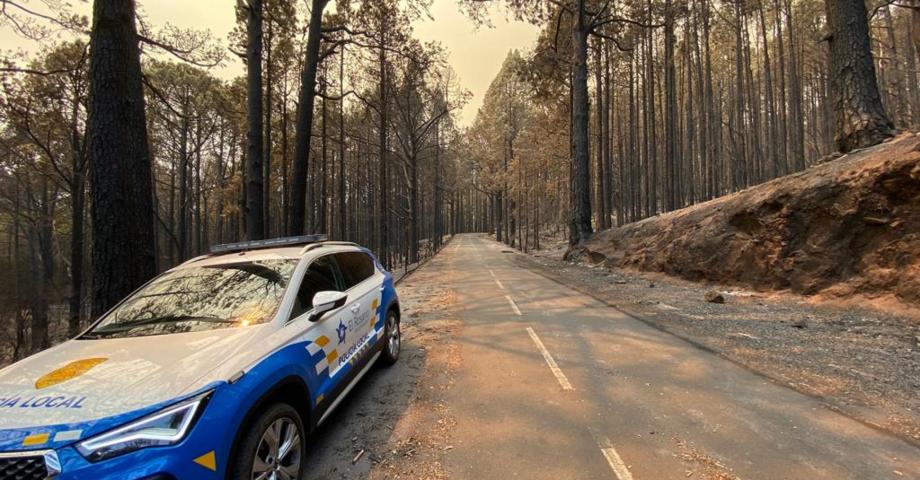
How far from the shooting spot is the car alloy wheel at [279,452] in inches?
107

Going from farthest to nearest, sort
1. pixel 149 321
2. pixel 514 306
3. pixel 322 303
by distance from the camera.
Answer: pixel 514 306, pixel 322 303, pixel 149 321

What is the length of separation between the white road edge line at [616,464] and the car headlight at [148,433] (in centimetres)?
278

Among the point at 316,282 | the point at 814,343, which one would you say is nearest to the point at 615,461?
the point at 316,282

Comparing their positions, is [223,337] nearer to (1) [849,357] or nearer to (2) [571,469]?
(2) [571,469]

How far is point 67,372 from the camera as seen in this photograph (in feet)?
8.63

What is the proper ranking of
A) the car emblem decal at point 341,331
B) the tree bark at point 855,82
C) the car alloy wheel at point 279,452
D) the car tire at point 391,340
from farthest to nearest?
the tree bark at point 855,82, the car tire at point 391,340, the car emblem decal at point 341,331, the car alloy wheel at point 279,452

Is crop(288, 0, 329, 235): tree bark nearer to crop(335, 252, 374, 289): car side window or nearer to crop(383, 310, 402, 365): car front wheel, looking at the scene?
crop(335, 252, 374, 289): car side window

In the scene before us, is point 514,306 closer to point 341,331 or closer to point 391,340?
point 391,340

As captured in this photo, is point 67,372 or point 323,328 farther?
point 323,328

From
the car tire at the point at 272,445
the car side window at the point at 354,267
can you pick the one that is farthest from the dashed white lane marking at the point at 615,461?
the car side window at the point at 354,267

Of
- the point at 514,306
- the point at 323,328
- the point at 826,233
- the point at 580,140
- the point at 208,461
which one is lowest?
the point at 514,306

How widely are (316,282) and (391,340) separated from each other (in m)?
2.05

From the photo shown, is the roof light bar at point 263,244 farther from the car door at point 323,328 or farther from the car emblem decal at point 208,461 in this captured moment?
the car emblem decal at point 208,461

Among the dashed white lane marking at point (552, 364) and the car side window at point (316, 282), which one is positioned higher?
the car side window at point (316, 282)
